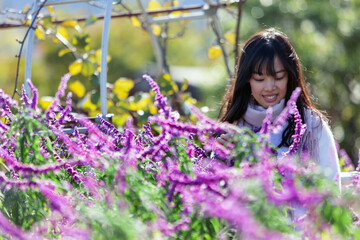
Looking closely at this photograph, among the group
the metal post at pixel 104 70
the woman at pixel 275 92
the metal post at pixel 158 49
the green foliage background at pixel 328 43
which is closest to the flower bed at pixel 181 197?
the metal post at pixel 104 70

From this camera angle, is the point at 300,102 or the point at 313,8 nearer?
the point at 300,102

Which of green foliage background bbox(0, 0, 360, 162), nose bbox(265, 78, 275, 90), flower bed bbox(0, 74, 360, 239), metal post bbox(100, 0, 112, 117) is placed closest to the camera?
flower bed bbox(0, 74, 360, 239)

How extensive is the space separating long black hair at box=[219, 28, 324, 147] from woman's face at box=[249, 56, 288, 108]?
2 centimetres

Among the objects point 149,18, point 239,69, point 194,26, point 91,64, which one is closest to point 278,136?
point 239,69

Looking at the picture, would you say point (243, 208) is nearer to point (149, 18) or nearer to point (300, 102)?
point (300, 102)

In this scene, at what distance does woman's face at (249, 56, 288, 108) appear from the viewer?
1825 mm

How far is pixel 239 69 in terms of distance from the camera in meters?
1.99

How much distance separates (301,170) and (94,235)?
31cm

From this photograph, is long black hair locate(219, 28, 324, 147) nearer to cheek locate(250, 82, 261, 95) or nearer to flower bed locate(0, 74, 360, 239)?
cheek locate(250, 82, 261, 95)

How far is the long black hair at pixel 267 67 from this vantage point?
1.85 metres

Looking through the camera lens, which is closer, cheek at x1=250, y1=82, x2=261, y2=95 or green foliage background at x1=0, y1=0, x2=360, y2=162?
cheek at x1=250, y1=82, x2=261, y2=95

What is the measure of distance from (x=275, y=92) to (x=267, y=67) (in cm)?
9

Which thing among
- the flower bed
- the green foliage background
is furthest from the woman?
the green foliage background

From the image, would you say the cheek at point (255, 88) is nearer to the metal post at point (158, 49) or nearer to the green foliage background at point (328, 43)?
the metal post at point (158, 49)
